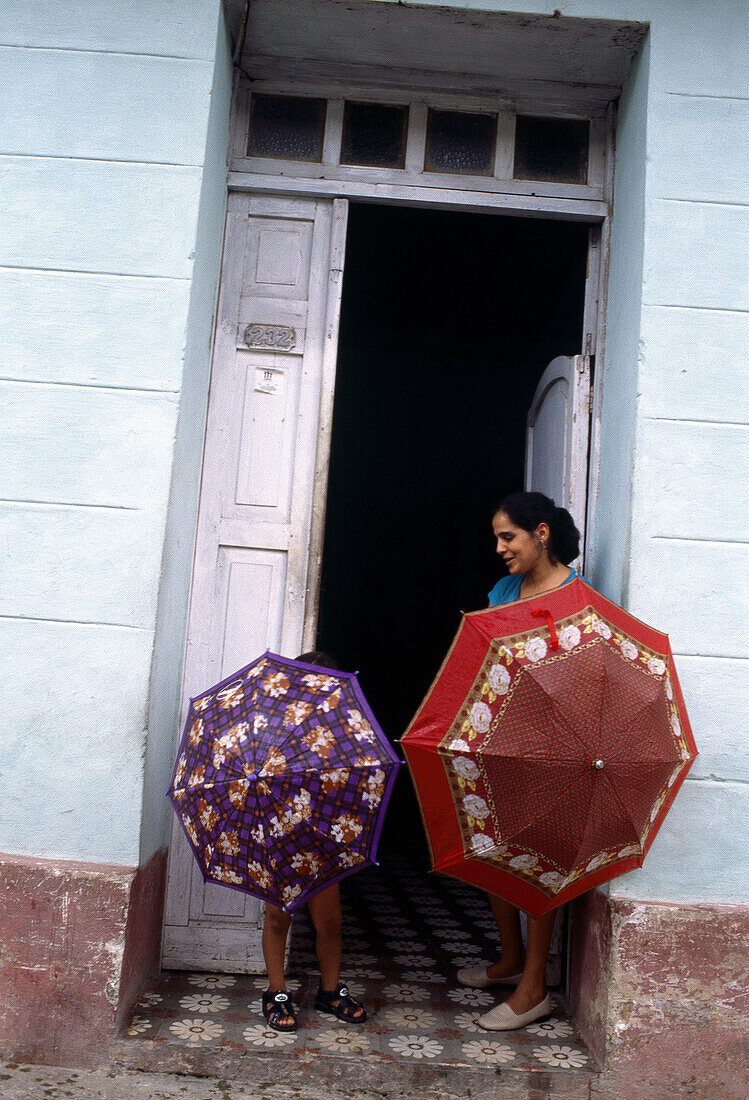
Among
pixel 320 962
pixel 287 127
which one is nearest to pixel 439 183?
pixel 287 127

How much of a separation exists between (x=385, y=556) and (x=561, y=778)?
6.26m

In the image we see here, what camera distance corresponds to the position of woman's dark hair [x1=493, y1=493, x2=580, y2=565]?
309 centimetres

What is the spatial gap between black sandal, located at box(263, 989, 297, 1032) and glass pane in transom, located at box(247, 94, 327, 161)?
324 cm

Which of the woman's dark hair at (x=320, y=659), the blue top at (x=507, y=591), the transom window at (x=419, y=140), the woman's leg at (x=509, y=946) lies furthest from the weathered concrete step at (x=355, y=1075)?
the transom window at (x=419, y=140)

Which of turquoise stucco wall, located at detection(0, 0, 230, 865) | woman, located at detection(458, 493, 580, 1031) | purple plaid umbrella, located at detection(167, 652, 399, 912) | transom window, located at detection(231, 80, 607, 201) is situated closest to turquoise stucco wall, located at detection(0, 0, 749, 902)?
turquoise stucco wall, located at detection(0, 0, 230, 865)

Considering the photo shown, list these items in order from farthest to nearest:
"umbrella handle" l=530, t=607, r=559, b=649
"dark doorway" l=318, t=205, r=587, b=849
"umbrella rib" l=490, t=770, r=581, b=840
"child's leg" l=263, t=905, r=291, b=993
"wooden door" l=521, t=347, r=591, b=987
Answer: "dark doorway" l=318, t=205, r=587, b=849 → "wooden door" l=521, t=347, r=591, b=987 → "child's leg" l=263, t=905, r=291, b=993 → "umbrella handle" l=530, t=607, r=559, b=649 → "umbrella rib" l=490, t=770, r=581, b=840

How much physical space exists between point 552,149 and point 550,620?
230 cm

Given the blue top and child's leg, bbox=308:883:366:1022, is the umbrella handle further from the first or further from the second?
child's leg, bbox=308:883:366:1022

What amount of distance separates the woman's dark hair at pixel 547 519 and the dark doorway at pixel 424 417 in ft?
7.18

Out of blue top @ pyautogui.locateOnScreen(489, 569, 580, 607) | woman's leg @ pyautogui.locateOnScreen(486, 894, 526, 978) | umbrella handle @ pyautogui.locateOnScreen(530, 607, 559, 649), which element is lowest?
woman's leg @ pyautogui.locateOnScreen(486, 894, 526, 978)

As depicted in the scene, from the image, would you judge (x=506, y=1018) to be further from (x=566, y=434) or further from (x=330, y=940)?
(x=566, y=434)

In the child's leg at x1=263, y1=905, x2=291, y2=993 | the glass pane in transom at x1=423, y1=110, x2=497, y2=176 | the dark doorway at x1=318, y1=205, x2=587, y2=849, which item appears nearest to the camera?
the child's leg at x1=263, y1=905, x2=291, y2=993

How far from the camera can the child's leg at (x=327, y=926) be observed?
292cm

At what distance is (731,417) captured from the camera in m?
3.08
